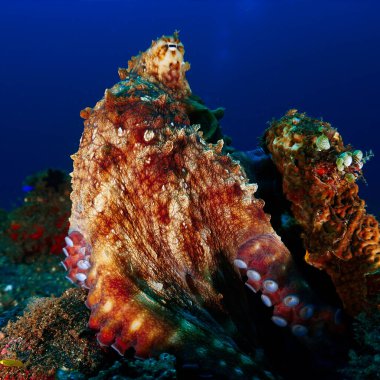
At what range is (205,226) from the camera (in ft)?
8.36

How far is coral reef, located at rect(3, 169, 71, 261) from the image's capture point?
24.0 feet

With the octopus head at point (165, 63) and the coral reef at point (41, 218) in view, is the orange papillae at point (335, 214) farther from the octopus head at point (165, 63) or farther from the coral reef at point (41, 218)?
the coral reef at point (41, 218)

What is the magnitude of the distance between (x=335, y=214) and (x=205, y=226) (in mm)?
975

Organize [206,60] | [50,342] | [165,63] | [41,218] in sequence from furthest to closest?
[206,60]
[41,218]
[165,63]
[50,342]

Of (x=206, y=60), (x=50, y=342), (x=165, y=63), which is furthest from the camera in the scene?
(x=206, y=60)

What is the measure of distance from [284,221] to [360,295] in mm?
790

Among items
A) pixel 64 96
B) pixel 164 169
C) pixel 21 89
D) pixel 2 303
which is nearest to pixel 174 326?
pixel 164 169

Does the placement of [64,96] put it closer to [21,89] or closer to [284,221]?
[21,89]

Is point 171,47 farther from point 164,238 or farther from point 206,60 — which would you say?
point 206,60

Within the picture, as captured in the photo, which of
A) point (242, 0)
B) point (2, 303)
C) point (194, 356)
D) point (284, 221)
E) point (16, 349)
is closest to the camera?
point (194, 356)

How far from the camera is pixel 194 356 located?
1.99m

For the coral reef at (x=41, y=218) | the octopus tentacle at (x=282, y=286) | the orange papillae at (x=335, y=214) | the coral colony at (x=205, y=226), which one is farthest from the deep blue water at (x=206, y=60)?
the octopus tentacle at (x=282, y=286)

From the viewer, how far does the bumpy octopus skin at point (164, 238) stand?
6.79 feet

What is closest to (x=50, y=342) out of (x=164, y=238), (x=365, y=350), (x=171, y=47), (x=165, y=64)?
(x=164, y=238)
